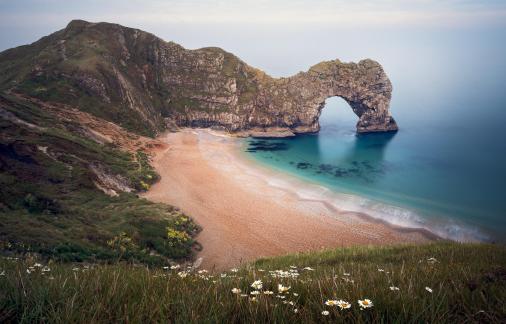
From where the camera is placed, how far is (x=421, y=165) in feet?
241

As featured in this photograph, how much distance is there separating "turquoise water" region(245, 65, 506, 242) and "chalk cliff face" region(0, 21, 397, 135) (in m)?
9.42

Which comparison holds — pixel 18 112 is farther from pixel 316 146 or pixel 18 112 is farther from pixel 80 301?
pixel 316 146

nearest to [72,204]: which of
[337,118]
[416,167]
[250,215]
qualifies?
[250,215]

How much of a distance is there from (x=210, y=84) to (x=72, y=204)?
77474 mm

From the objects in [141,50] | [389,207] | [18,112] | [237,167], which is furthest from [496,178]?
[141,50]

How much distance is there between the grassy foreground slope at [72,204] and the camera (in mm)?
22094

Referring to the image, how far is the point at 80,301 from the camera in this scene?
2713 millimetres

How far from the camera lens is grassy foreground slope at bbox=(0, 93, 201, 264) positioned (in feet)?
72.5

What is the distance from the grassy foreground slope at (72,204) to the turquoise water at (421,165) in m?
31.0

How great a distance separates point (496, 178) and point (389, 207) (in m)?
32.9

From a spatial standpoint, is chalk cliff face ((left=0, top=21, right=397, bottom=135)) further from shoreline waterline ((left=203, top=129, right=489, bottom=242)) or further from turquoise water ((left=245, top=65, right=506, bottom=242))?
shoreline waterline ((left=203, top=129, right=489, bottom=242))

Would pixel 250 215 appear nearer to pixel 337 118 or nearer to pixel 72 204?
pixel 72 204

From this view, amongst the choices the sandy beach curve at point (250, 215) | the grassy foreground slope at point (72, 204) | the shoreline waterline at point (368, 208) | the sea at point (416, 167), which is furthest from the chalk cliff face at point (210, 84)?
the grassy foreground slope at point (72, 204)

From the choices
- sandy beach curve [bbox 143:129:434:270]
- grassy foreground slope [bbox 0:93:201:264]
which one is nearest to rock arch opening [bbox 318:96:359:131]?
sandy beach curve [bbox 143:129:434:270]
